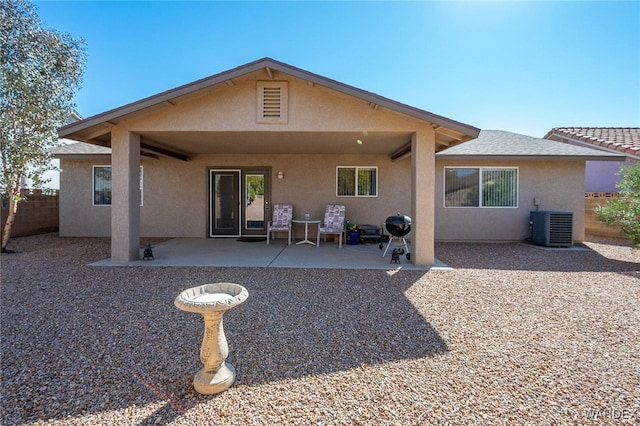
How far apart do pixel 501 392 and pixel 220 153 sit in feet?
30.5

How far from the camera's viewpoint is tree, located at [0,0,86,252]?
24.3ft

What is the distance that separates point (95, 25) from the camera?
896cm

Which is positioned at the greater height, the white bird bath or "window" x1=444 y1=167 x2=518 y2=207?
"window" x1=444 y1=167 x2=518 y2=207

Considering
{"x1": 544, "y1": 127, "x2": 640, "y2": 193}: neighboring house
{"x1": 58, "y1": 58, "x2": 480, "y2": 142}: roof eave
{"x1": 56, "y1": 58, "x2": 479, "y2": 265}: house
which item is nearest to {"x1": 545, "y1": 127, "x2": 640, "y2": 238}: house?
{"x1": 544, "y1": 127, "x2": 640, "y2": 193}: neighboring house

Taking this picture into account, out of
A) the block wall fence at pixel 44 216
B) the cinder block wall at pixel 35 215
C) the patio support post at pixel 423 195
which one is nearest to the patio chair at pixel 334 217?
Answer: the patio support post at pixel 423 195

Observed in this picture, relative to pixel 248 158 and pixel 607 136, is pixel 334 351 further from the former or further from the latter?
pixel 607 136

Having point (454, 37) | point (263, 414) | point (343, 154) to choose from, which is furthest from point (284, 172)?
point (263, 414)

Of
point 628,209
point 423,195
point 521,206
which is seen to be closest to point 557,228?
point 521,206

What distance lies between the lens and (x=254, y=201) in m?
10.2

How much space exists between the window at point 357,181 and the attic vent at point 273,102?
397 cm

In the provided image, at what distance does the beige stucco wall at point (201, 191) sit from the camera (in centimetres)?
980

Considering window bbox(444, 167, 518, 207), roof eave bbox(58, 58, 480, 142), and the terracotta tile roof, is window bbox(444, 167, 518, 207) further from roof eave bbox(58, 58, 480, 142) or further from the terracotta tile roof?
roof eave bbox(58, 58, 480, 142)

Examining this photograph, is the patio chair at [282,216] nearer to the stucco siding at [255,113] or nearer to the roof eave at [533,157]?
the stucco siding at [255,113]

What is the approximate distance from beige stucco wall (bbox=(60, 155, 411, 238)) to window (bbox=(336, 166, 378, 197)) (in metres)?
0.14
